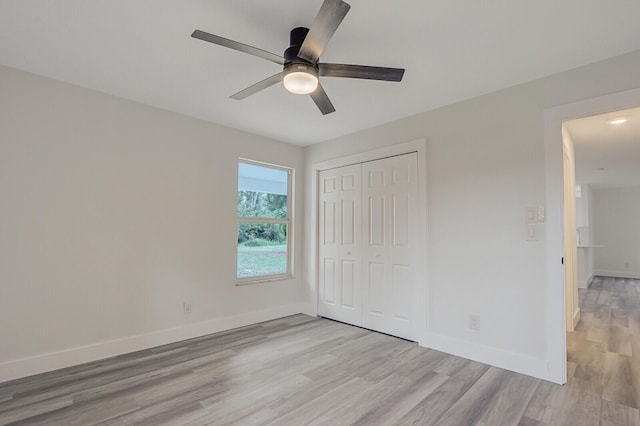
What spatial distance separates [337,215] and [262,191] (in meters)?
1.05

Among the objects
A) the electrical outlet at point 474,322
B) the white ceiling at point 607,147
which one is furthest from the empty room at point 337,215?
the white ceiling at point 607,147

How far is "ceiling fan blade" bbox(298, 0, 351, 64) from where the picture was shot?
147 cm

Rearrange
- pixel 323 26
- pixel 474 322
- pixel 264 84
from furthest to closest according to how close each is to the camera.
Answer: pixel 474 322 → pixel 264 84 → pixel 323 26

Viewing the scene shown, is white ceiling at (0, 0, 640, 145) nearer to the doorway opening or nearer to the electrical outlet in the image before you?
the doorway opening

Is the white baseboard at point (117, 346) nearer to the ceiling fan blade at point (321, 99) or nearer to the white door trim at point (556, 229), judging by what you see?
the ceiling fan blade at point (321, 99)

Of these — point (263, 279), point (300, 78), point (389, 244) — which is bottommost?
point (263, 279)

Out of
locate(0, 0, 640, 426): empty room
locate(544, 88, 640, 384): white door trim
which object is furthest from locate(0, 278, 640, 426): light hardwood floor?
locate(544, 88, 640, 384): white door trim

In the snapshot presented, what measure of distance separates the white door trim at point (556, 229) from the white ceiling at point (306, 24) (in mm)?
359

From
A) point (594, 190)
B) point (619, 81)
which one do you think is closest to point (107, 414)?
point (619, 81)

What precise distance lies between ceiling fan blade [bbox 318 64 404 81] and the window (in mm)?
2254

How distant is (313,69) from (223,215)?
2288mm

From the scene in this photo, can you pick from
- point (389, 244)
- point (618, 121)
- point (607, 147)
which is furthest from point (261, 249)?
point (607, 147)

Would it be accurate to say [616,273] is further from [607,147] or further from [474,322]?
[474,322]

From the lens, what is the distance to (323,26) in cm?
160
